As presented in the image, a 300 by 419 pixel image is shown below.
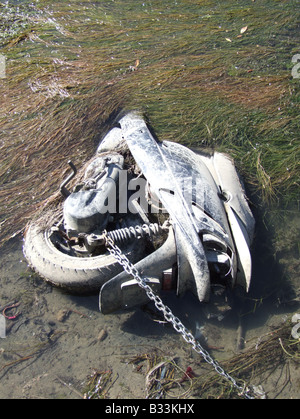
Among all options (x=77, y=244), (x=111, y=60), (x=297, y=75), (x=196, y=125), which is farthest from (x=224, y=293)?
(x=111, y=60)

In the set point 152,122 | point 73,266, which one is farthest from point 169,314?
point 152,122

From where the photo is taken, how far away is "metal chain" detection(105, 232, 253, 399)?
356 cm

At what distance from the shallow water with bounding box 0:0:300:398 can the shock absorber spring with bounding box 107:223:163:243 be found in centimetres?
66

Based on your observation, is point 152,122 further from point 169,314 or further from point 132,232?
point 169,314

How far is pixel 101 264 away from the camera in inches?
151

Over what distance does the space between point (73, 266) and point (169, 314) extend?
0.97 metres

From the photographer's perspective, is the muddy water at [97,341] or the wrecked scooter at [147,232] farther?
the wrecked scooter at [147,232]

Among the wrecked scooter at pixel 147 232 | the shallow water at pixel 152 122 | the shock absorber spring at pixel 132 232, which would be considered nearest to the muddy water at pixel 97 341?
the shallow water at pixel 152 122

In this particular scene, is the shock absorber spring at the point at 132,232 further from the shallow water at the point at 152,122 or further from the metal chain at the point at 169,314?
the shallow water at the point at 152,122

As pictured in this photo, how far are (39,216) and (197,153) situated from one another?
6.78 feet

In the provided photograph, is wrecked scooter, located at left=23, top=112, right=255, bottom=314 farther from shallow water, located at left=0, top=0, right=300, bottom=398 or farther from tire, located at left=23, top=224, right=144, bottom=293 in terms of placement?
shallow water, located at left=0, top=0, right=300, bottom=398

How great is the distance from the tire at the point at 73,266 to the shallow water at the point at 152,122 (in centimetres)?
28

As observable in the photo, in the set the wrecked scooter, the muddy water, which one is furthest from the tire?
the muddy water

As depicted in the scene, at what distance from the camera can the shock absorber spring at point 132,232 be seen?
12.5ft
